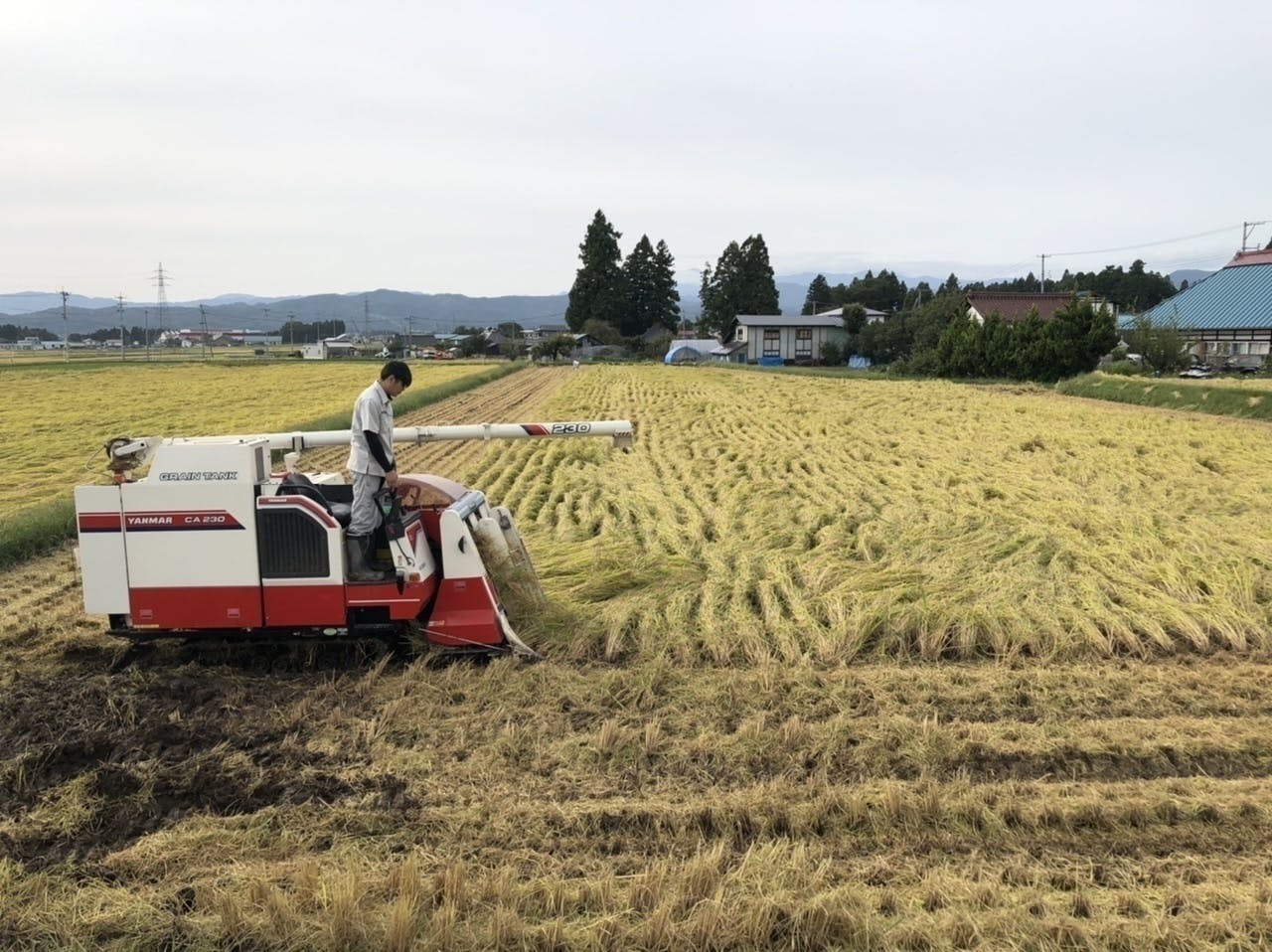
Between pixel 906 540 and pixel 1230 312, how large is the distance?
51.3 meters

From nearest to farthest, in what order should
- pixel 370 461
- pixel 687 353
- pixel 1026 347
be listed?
pixel 370 461, pixel 1026 347, pixel 687 353

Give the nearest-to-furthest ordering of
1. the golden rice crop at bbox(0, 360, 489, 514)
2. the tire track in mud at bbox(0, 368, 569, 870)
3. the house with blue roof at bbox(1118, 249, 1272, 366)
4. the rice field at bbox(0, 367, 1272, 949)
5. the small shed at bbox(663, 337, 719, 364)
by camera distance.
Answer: the rice field at bbox(0, 367, 1272, 949), the tire track in mud at bbox(0, 368, 569, 870), the golden rice crop at bbox(0, 360, 489, 514), the house with blue roof at bbox(1118, 249, 1272, 366), the small shed at bbox(663, 337, 719, 364)

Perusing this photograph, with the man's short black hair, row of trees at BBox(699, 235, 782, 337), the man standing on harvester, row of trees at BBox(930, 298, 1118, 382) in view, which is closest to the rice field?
the man standing on harvester

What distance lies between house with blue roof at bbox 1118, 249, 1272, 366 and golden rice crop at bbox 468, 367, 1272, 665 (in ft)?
108

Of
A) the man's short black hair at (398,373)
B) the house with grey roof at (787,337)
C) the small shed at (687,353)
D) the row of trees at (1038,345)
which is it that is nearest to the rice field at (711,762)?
the man's short black hair at (398,373)

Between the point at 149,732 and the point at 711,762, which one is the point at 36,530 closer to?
the point at 149,732

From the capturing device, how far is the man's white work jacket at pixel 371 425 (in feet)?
19.4

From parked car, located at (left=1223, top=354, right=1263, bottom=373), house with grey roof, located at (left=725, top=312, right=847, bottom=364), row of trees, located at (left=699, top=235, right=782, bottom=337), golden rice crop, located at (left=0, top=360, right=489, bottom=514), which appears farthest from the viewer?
row of trees, located at (left=699, top=235, right=782, bottom=337)

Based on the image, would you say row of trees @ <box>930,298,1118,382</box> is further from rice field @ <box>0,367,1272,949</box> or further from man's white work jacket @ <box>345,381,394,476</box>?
man's white work jacket @ <box>345,381,394,476</box>

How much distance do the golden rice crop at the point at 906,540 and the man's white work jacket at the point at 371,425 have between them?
1.85 meters

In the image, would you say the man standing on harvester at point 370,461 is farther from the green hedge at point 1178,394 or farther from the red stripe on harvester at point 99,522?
the green hedge at point 1178,394

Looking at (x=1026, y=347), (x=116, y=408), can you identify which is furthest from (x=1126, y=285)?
(x=116, y=408)

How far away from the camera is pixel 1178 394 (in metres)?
25.9

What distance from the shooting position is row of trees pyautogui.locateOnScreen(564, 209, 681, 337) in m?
89.1
